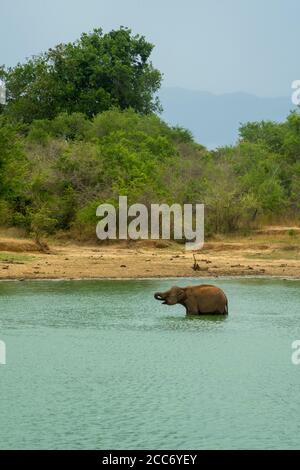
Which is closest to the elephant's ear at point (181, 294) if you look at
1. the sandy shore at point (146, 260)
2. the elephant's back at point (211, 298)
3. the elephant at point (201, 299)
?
the elephant at point (201, 299)

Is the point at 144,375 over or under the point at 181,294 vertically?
under

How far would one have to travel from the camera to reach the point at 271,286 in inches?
1001

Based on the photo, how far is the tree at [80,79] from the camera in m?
59.8

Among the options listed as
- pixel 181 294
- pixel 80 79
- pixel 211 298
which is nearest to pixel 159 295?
pixel 181 294

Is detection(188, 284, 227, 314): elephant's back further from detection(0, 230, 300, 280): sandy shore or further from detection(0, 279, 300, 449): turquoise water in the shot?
detection(0, 230, 300, 280): sandy shore

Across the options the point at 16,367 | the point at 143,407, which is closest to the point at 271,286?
the point at 16,367

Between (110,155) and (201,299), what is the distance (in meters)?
21.8

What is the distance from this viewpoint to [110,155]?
4084 cm

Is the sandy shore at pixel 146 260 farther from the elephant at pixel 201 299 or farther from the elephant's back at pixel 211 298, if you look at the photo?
the elephant's back at pixel 211 298

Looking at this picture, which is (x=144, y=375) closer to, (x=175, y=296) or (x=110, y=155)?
(x=175, y=296)

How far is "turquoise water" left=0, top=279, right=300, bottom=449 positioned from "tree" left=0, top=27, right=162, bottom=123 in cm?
3831

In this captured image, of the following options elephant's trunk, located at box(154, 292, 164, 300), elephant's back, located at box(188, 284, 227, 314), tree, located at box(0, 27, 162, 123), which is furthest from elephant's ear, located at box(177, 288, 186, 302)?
tree, located at box(0, 27, 162, 123)

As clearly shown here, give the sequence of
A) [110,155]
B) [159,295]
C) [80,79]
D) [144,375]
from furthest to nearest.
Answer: [80,79], [110,155], [159,295], [144,375]

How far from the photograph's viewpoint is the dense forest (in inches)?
1437
